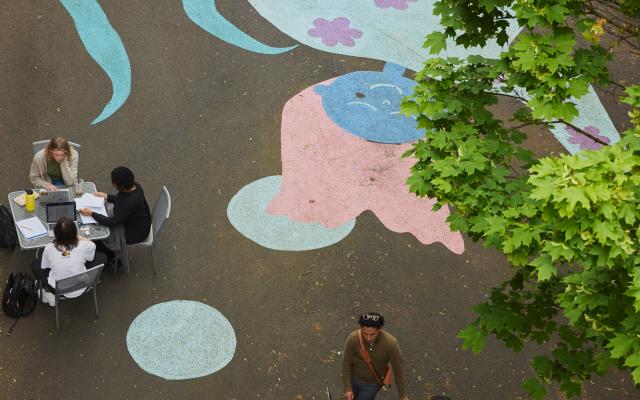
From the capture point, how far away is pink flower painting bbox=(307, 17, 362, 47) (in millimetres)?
13188

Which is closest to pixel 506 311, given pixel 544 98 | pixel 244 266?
pixel 544 98

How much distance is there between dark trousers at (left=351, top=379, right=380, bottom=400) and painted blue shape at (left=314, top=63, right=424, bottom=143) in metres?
4.96

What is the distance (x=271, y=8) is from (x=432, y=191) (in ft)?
27.0

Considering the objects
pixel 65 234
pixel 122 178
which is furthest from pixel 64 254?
pixel 122 178

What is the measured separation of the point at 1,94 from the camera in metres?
11.1

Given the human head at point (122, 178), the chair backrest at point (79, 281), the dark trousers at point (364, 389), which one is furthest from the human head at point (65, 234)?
the dark trousers at point (364, 389)

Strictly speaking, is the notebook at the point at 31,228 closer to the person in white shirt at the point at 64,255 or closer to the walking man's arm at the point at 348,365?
the person in white shirt at the point at 64,255

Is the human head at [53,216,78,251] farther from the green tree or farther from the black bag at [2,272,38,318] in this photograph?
the green tree

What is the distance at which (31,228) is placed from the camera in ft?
27.6

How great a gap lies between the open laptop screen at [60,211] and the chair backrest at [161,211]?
3.00 feet

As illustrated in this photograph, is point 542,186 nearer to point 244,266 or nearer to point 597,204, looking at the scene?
point 597,204

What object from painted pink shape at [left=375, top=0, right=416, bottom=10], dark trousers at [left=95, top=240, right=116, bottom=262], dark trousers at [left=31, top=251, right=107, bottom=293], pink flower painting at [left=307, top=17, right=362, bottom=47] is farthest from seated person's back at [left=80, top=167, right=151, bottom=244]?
painted pink shape at [left=375, top=0, right=416, bottom=10]

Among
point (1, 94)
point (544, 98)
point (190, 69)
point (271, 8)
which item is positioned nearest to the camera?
point (544, 98)

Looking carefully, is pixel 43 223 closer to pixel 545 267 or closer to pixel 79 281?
pixel 79 281
